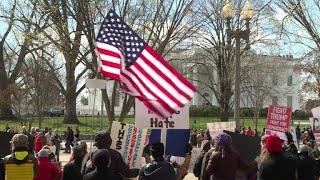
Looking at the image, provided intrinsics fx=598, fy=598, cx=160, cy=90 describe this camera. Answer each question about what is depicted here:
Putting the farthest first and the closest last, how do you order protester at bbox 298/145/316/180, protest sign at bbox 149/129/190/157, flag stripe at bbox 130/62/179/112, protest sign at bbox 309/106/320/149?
protest sign at bbox 309/106/320/149, protester at bbox 298/145/316/180, protest sign at bbox 149/129/190/157, flag stripe at bbox 130/62/179/112

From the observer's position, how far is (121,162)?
24.6 ft

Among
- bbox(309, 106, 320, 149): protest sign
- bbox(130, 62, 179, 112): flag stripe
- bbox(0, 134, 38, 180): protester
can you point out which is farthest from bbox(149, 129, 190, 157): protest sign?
bbox(309, 106, 320, 149): protest sign

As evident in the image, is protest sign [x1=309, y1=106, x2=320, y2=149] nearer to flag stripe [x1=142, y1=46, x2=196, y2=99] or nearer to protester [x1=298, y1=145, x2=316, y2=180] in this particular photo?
protester [x1=298, y1=145, x2=316, y2=180]

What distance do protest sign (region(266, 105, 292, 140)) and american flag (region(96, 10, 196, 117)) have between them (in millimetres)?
6050

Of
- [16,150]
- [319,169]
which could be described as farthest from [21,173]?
[319,169]

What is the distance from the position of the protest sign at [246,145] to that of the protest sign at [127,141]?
195 cm

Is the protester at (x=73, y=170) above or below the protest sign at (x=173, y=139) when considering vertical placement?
below

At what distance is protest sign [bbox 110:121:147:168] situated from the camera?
35.9 feet

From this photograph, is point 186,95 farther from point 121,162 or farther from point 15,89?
point 15,89

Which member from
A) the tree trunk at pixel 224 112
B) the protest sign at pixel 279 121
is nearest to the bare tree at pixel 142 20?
the protest sign at pixel 279 121

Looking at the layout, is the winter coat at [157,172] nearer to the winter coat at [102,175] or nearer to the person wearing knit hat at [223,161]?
the winter coat at [102,175]

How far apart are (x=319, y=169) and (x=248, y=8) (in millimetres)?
7916

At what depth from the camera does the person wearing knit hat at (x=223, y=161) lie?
7766 millimetres

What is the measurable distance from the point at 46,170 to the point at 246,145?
3.40 m
